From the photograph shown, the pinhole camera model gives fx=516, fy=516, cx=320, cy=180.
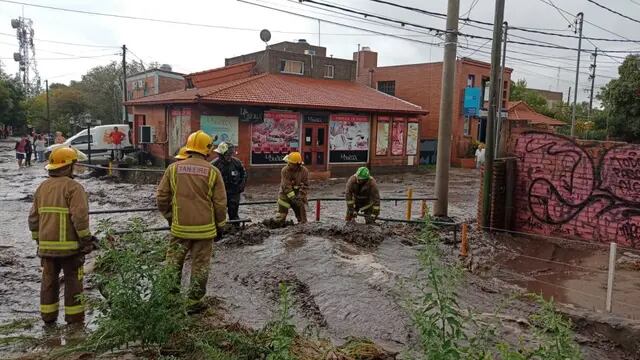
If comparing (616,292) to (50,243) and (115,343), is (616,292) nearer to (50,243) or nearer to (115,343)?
(115,343)

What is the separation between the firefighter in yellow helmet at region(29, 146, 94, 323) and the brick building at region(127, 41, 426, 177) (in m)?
15.2

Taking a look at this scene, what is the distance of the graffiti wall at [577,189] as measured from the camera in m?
9.91

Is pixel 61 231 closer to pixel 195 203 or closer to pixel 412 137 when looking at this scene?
pixel 195 203

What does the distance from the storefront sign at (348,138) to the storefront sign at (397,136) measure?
189 cm

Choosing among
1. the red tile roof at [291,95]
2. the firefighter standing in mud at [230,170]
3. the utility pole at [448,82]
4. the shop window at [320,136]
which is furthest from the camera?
the shop window at [320,136]

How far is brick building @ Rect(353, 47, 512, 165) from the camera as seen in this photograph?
34844mm

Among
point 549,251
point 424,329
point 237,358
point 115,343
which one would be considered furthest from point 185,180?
point 549,251

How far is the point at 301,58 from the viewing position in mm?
30125

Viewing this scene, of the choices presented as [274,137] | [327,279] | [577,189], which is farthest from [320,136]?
[327,279]

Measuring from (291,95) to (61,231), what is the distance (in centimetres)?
1948

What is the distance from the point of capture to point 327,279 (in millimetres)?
6969

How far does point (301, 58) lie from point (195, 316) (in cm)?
2621

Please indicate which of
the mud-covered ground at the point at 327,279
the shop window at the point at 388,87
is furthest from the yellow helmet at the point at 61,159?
the shop window at the point at 388,87

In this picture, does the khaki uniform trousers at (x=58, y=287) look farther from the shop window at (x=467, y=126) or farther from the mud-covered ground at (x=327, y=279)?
the shop window at (x=467, y=126)
